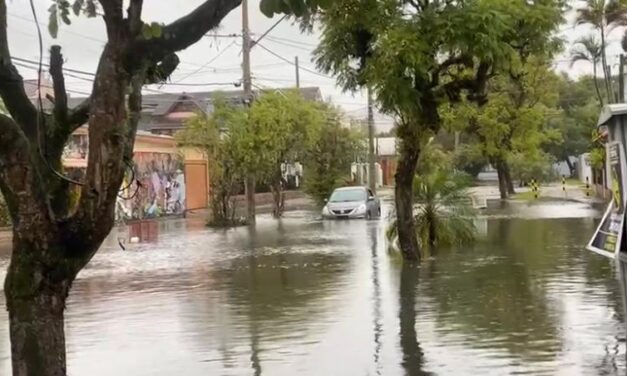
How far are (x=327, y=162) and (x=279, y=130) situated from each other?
10.3 meters

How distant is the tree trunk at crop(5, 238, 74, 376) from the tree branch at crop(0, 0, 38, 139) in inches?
33.8

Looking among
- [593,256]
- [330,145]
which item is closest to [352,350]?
[593,256]

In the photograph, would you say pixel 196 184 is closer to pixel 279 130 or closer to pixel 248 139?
pixel 279 130

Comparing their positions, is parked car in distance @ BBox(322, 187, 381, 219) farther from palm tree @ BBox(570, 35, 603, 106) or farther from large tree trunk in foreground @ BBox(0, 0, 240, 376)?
large tree trunk in foreground @ BBox(0, 0, 240, 376)

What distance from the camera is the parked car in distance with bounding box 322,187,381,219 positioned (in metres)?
34.8

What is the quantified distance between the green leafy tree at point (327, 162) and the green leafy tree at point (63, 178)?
120 feet

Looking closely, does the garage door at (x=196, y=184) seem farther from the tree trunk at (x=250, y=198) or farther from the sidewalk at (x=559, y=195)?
the sidewalk at (x=559, y=195)

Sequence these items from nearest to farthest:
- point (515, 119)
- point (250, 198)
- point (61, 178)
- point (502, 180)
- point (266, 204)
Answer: point (61, 178), point (250, 198), point (515, 119), point (502, 180), point (266, 204)

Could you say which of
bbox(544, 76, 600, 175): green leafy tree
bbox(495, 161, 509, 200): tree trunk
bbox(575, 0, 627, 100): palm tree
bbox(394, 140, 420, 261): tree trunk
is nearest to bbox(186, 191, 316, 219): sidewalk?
bbox(495, 161, 509, 200): tree trunk

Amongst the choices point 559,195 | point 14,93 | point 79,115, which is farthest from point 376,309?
point 559,195

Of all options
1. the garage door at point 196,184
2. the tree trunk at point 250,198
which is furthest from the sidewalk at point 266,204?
the tree trunk at point 250,198

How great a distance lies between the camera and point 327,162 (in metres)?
45.0

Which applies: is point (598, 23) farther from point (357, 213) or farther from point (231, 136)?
point (231, 136)

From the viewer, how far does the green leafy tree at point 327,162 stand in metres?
44.5
